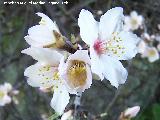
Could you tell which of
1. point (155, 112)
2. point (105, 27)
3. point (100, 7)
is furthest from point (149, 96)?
point (105, 27)

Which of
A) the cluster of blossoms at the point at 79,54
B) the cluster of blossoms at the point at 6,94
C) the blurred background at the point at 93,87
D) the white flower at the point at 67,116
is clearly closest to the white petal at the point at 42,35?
the cluster of blossoms at the point at 79,54

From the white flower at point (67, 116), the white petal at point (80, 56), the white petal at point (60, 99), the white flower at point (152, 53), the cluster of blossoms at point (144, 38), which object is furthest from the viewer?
the white flower at point (152, 53)

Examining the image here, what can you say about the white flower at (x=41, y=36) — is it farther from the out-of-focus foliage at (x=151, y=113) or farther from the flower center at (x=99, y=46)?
the out-of-focus foliage at (x=151, y=113)

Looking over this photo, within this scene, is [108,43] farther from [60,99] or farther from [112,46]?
[60,99]

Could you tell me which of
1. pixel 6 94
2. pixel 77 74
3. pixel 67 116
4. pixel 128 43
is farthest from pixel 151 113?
pixel 77 74

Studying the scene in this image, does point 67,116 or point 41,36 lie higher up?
point 41,36

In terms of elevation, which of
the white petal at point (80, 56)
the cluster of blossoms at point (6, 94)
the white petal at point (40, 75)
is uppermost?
the white petal at point (80, 56)

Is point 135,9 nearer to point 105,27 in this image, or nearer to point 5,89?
point 5,89
